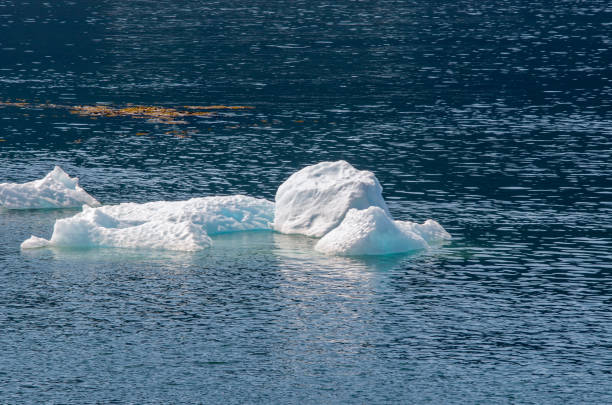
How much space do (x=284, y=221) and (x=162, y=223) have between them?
4261 millimetres

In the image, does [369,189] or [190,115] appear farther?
[190,115]

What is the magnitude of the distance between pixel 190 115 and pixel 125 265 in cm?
2812

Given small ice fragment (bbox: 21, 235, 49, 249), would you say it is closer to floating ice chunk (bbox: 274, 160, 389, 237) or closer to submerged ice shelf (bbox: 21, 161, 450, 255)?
submerged ice shelf (bbox: 21, 161, 450, 255)

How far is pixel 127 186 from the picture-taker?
147ft

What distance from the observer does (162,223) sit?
37.2 metres

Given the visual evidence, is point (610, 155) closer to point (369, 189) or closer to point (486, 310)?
point (369, 189)

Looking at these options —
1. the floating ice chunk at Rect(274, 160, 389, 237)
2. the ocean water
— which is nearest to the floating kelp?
the ocean water

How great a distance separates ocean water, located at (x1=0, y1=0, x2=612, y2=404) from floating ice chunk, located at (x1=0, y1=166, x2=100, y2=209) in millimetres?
1702

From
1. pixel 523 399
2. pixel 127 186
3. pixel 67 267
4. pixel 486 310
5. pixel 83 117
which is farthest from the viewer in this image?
pixel 83 117

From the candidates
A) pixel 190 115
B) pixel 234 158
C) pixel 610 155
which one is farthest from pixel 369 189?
pixel 190 115

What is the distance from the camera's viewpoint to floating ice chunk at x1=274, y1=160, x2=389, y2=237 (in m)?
38.0

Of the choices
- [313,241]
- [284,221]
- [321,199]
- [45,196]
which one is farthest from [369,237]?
[45,196]

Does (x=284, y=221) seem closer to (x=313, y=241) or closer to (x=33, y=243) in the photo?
(x=313, y=241)

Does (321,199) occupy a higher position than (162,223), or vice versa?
(321,199)
